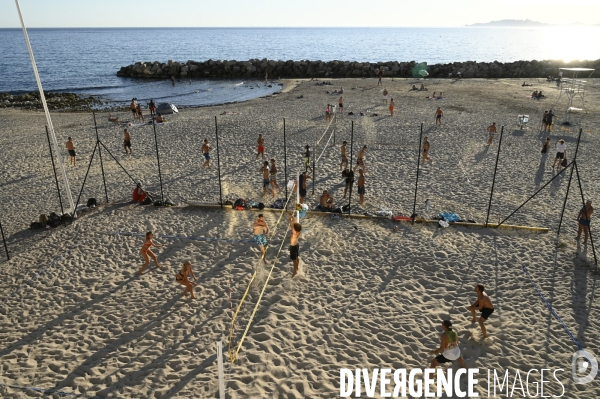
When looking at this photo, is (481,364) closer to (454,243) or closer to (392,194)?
(454,243)

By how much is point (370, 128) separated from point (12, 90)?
44594 millimetres

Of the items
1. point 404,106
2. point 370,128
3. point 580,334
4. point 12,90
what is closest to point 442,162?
point 370,128

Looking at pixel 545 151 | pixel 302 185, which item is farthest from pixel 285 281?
pixel 545 151

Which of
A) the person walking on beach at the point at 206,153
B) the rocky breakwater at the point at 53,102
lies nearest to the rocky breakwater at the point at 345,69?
the rocky breakwater at the point at 53,102

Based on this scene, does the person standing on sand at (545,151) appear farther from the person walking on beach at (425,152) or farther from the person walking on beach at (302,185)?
the person walking on beach at (302,185)

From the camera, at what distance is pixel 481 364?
7645 mm

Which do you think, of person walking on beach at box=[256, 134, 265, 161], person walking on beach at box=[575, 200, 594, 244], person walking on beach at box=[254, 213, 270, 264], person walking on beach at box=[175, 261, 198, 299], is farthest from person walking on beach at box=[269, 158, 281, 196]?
person walking on beach at box=[575, 200, 594, 244]

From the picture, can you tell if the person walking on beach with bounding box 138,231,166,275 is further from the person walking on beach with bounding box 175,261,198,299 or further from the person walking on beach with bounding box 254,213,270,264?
the person walking on beach with bounding box 254,213,270,264

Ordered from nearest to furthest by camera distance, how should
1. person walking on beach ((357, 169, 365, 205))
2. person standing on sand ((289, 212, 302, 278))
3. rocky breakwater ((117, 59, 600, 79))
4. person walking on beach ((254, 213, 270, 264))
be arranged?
person standing on sand ((289, 212, 302, 278))
person walking on beach ((254, 213, 270, 264))
person walking on beach ((357, 169, 365, 205))
rocky breakwater ((117, 59, 600, 79))

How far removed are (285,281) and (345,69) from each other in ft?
173

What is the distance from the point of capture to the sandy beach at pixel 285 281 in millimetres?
7633

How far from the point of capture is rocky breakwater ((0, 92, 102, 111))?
3703 cm

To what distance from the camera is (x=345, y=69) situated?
58.5 meters

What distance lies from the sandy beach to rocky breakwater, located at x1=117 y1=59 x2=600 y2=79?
38391mm
